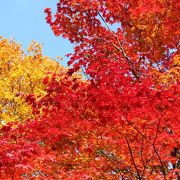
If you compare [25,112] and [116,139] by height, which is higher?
[25,112]

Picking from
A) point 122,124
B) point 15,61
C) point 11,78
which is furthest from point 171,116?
point 15,61

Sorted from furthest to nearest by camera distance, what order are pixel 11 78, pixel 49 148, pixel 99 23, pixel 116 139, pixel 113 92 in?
pixel 11 78, pixel 99 23, pixel 49 148, pixel 116 139, pixel 113 92

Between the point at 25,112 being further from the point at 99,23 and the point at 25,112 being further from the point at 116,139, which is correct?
the point at 116,139

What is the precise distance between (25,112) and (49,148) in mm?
6260

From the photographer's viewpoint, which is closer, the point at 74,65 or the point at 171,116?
the point at 171,116

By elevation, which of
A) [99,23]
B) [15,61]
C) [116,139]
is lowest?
[116,139]

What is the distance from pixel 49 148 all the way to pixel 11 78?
345 inches

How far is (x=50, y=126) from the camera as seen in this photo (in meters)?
10.1

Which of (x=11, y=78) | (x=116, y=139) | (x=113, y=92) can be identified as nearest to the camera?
(x=113, y=92)

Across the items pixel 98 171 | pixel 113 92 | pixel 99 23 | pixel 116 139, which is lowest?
pixel 98 171

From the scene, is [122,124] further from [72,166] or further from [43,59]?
[43,59]

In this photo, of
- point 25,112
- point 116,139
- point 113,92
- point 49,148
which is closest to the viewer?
point 113,92

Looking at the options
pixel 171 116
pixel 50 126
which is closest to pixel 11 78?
pixel 50 126

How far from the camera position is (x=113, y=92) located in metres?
8.11
